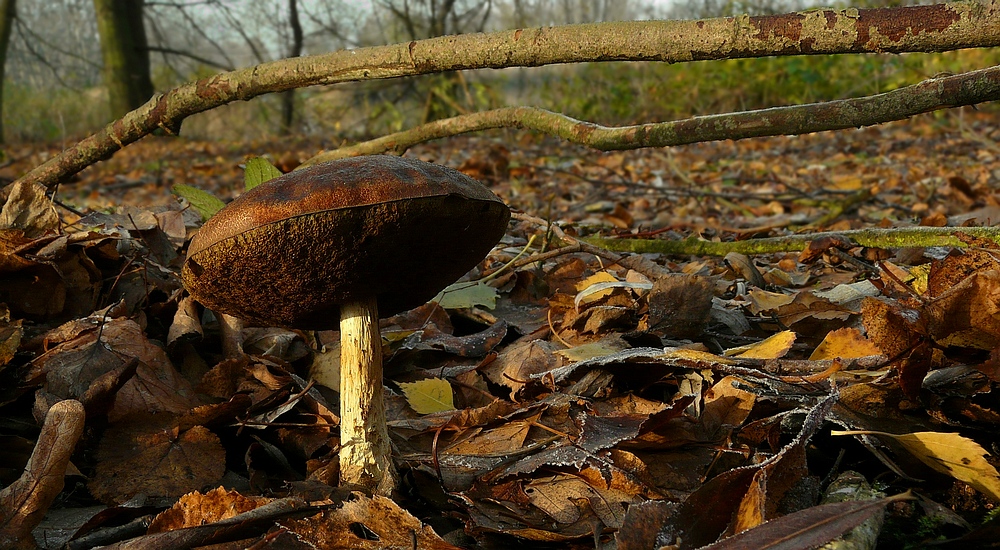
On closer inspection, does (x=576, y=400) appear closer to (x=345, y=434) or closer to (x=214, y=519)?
(x=345, y=434)

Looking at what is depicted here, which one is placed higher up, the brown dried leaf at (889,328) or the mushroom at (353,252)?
the mushroom at (353,252)

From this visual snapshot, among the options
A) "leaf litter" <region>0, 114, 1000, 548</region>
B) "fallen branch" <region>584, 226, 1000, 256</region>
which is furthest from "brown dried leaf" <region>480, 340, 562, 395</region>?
"fallen branch" <region>584, 226, 1000, 256</region>

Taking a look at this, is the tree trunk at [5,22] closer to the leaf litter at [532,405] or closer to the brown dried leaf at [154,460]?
the leaf litter at [532,405]

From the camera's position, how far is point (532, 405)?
5.70 feet

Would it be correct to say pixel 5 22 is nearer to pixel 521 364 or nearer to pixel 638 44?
pixel 521 364

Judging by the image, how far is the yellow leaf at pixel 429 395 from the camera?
1.92m

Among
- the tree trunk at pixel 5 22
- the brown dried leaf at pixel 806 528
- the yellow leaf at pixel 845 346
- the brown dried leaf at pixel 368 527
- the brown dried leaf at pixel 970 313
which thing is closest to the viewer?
the brown dried leaf at pixel 806 528

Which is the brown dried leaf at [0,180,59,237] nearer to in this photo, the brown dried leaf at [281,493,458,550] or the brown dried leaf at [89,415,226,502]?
the brown dried leaf at [89,415,226,502]

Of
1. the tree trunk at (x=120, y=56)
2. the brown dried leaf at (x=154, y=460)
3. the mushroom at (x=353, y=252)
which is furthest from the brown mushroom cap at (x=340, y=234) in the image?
Answer: the tree trunk at (x=120, y=56)

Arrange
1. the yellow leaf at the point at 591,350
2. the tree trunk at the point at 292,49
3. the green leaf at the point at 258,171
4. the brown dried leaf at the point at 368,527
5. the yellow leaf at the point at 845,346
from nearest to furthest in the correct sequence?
the brown dried leaf at the point at 368,527
the yellow leaf at the point at 845,346
the yellow leaf at the point at 591,350
the green leaf at the point at 258,171
the tree trunk at the point at 292,49

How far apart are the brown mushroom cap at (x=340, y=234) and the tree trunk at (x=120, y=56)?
49.8 feet

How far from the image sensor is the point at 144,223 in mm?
2557

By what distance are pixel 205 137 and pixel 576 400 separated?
18.1 meters

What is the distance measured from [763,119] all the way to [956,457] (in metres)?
1.10
